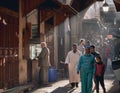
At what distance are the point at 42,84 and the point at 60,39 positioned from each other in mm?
6915

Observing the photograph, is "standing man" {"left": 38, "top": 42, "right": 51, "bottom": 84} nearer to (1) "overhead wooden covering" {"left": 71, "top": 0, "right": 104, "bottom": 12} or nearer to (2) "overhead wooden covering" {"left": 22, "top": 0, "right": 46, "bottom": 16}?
(2) "overhead wooden covering" {"left": 22, "top": 0, "right": 46, "bottom": 16}

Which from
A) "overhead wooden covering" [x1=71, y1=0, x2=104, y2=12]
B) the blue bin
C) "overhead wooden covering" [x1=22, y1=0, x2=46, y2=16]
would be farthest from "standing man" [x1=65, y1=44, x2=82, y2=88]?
"overhead wooden covering" [x1=71, y1=0, x2=104, y2=12]

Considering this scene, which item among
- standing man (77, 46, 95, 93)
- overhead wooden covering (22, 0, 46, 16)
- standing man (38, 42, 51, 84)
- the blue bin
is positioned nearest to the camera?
standing man (77, 46, 95, 93)

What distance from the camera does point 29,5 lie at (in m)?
14.6

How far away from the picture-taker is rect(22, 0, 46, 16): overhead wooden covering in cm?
1438

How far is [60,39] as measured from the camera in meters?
22.8

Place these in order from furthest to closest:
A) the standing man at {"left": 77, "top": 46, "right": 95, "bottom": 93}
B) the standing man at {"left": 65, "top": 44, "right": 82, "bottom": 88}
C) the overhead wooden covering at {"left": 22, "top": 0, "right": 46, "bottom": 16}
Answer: the standing man at {"left": 65, "top": 44, "right": 82, "bottom": 88} → the overhead wooden covering at {"left": 22, "top": 0, "right": 46, "bottom": 16} → the standing man at {"left": 77, "top": 46, "right": 95, "bottom": 93}

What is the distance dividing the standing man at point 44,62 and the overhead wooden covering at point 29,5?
6.79ft

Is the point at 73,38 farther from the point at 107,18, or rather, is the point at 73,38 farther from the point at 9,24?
the point at 107,18

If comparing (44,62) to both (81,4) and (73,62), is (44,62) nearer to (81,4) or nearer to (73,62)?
(73,62)

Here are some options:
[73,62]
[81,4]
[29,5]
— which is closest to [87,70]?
[73,62]

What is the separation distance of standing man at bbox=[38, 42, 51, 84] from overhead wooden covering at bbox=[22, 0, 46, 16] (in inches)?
81.5

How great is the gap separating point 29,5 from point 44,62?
114 inches

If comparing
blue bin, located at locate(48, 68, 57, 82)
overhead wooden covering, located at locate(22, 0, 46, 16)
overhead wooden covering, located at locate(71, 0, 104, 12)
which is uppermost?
overhead wooden covering, located at locate(71, 0, 104, 12)
